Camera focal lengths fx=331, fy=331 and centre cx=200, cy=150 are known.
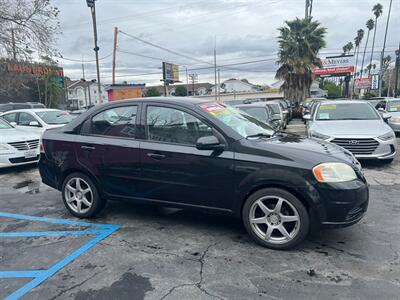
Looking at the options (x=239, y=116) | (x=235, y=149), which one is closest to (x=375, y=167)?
(x=239, y=116)

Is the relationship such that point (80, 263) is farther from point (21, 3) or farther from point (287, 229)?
point (21, 3)

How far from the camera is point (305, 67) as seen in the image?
1139 inches

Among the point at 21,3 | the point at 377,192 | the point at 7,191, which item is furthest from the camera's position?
the point at 21,3

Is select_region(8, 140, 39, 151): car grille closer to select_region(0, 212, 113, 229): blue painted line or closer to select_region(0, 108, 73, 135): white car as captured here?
select_region(0, 108, 73, 135): white car

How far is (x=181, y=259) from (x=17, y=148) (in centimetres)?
627

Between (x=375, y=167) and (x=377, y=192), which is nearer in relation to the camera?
(x=377, y=192)

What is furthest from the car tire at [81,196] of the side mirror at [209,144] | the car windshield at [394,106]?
the car windshield at [394,106]

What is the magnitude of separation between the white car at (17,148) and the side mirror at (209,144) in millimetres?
6088

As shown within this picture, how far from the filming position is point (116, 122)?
4.39 m

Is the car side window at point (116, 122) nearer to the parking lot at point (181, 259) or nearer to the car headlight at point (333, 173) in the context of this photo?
the parking lot at point (181, 259)

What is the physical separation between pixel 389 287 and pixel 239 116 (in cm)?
255

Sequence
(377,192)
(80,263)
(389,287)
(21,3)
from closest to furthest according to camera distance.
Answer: (389,287) < (80,263) < (377,192) < (21,3)

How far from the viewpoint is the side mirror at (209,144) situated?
362 cm

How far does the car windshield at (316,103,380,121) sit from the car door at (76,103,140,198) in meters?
5.92
